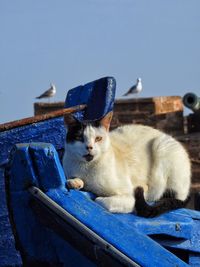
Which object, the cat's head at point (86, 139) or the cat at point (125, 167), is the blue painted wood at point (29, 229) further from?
the cat's head at point (86, 139)

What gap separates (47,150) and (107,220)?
0.46 m

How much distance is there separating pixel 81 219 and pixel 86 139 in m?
0.76

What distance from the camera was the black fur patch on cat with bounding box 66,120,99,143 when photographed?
5.33 meters

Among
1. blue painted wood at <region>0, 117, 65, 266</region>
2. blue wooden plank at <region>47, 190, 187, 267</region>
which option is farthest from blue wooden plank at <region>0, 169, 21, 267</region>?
blue wooden plank at <region>47, 190, 187, 267</region>

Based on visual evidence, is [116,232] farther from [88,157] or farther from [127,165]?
[127,165]

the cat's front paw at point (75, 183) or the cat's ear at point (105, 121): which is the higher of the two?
the cat's ear at point (105, 121)

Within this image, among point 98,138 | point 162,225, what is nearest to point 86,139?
point 98,138

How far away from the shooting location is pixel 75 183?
5098 mm

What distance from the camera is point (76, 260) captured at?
4766 millimetres

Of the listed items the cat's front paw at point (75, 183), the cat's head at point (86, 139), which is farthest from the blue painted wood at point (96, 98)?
the cat's front paw at point (75, 183)

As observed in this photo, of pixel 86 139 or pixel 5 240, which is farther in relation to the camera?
pixel 5 240

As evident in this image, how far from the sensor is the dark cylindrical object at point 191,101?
510 inches

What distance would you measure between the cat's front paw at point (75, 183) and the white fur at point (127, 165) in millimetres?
116

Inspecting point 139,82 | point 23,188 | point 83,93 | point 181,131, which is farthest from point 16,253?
point 139,82
